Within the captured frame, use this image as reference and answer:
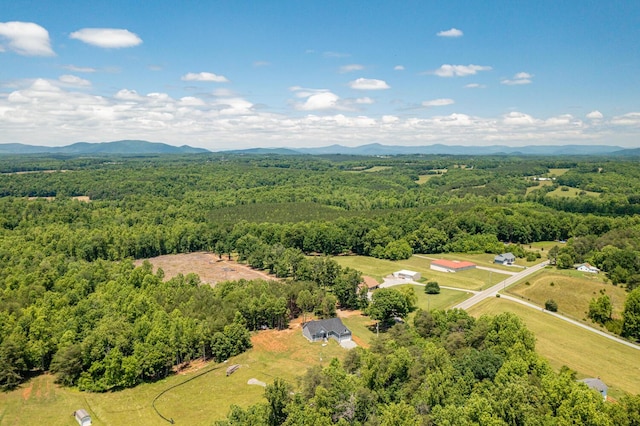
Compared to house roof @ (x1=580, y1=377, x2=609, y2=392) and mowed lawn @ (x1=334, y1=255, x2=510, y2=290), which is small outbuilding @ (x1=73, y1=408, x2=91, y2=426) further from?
mowed lawn @ (x1=334, y1=255, x2=510, y2=290)

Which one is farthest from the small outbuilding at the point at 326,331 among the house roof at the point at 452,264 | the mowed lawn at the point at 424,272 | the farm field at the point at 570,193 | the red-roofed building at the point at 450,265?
the farm field at the point at 570,193

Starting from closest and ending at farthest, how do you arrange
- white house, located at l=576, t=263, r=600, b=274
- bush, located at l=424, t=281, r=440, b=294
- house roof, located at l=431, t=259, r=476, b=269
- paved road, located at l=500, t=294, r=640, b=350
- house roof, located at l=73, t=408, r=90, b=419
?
1. house roof, located at l=73, t=408, r=90, b=419
2. paved road, located at l=500, t=294, r=640, b=350
3. bush, located at l=424, t=281, r=440, b=294
4. white house, located at l=576, t=263, r=600, b=274
5. house roof, located at l=431, t=259, r=476, b=269

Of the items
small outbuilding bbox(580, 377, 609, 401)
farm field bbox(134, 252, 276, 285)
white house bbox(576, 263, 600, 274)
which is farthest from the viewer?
farm field bbox(134, 252, 276, 285)

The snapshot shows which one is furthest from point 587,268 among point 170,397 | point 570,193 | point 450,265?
point 570,193

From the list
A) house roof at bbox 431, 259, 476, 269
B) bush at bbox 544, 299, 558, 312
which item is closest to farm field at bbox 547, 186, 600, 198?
house roof at bbox 431, 259, 476, 269

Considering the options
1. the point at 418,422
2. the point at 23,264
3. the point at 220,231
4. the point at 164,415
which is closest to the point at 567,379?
the point at 418,422

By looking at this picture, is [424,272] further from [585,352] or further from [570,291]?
[585,352]

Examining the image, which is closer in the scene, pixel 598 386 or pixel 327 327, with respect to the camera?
pixel 598 386
